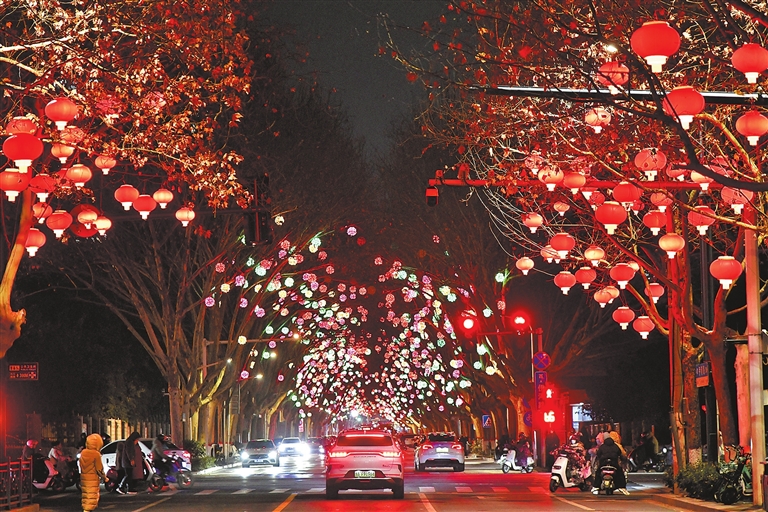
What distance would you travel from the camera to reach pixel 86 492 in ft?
70.1

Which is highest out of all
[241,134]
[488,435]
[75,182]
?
[241,134]

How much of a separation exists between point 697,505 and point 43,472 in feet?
59.5

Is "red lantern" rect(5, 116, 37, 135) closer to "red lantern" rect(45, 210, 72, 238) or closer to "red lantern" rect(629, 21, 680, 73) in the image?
"red lantern" rect(45, 210, 72, 238)

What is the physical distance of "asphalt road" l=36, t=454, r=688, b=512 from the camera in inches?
960

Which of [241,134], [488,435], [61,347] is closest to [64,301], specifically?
[61,347]

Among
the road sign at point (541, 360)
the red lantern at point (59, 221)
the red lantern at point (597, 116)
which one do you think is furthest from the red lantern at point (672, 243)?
the road sign at point (541, 360)

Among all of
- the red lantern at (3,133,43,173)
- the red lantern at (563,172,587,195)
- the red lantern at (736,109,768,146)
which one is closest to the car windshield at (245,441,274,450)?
the red lantern at (563,172,587,195)

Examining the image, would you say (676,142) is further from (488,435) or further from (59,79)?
(488,435)

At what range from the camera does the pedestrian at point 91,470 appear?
21.1 m

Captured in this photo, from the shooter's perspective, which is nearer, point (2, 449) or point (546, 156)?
point (546, 156)

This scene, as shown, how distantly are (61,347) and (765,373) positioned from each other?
1206 inches

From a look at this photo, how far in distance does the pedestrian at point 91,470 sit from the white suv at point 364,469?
6.84m

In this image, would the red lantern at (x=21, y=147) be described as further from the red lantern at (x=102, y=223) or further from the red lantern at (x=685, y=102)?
the red lantern at (x=685, y=102)

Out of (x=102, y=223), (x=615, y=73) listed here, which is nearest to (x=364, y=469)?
(x=102, y=223)
